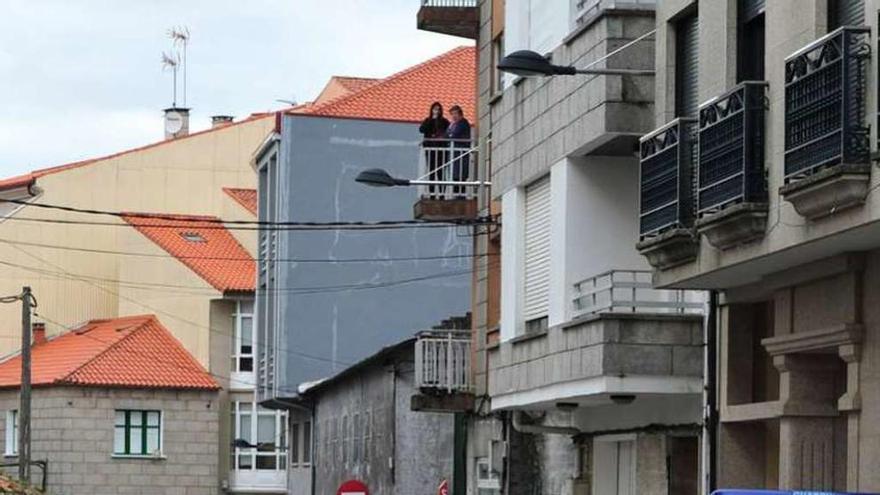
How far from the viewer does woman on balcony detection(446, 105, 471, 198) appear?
33938 millimetres

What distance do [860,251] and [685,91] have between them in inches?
177

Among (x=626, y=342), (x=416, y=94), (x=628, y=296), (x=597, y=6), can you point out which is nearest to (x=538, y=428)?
(x=628, y=296)

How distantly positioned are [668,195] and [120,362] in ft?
182

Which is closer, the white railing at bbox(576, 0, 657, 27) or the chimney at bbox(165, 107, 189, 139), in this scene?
the white railing at bbox(576, 0, 657, 27)

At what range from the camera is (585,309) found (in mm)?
24125

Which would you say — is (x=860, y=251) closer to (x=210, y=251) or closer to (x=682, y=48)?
(x=682, y=48)

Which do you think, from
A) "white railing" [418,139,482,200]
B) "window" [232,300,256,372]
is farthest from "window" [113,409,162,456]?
"white railing" [418,139,482,200]

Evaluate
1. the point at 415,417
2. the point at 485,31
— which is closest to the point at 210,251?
the point at 415,417

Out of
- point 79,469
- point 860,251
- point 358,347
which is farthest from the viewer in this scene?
point 79,469

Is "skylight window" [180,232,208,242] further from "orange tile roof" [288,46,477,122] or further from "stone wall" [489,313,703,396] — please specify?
"stone wall" [489,313,703,396]

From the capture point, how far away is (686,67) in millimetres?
21766

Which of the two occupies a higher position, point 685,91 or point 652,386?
point 685,91

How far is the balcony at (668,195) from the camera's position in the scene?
20.0m

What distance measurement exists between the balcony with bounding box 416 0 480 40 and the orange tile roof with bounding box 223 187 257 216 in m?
42.4
